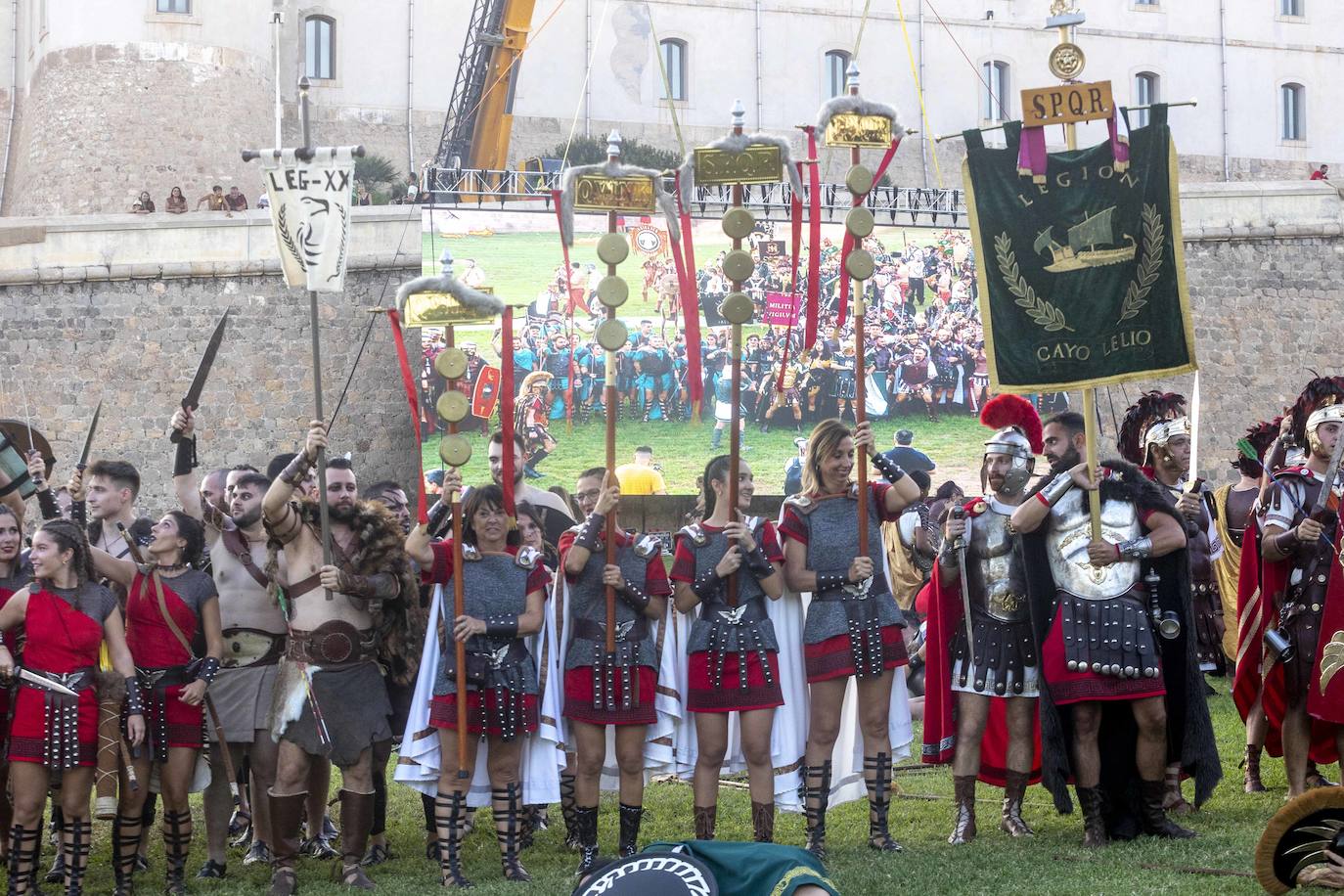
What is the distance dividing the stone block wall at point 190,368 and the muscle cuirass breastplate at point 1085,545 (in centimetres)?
1859

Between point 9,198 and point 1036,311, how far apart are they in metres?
28.8

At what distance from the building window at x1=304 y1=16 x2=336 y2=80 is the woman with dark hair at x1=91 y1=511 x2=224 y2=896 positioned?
92.1 feet

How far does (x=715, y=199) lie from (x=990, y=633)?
845 inches

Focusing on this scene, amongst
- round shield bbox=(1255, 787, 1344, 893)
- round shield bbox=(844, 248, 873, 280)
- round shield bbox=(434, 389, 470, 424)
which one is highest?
round shield bbox=(844, 248, 873, 280)

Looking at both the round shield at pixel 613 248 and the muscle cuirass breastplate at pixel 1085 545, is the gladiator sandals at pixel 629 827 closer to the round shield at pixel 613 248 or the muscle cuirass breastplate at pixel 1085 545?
the muscle cuirass breastplate at pixel 1085 545

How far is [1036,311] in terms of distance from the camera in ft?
22.4

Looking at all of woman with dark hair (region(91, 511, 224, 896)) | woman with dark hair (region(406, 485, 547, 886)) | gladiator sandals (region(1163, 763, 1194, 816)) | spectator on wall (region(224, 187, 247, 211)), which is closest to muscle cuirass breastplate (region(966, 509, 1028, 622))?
gladiator sandals (region(1163, 763, 1194, 816))

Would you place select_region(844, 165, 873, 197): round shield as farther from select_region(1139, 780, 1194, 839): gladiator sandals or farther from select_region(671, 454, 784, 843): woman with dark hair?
select_region(1139, 780, 1194, 839): gladiator sandals

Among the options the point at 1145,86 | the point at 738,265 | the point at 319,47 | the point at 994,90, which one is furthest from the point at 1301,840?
the point at 1145,86

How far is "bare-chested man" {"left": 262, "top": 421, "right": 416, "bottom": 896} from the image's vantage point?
639 cm

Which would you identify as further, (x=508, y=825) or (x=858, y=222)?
(x=858, y=222)

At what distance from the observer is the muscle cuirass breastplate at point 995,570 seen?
681cm

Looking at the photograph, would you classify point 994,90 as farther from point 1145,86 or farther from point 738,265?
point 738,265

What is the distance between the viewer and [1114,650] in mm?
6387
